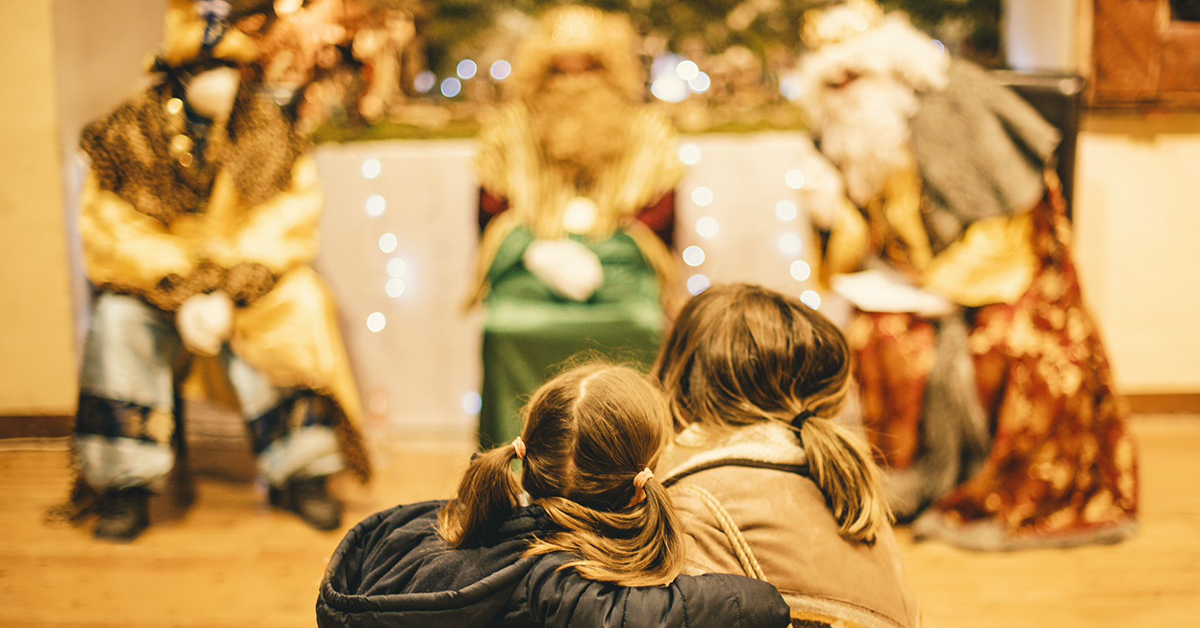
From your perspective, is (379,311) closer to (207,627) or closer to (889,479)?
(207,627)

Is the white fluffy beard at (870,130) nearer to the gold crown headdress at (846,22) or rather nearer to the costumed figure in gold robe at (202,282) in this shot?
the gold crown headdress at (846,22)

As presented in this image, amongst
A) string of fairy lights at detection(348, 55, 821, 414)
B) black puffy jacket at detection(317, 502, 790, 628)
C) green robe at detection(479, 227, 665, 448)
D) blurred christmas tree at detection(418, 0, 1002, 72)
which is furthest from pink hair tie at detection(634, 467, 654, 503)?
blurred christmas tree at detection(418, 0, 1002, 72)

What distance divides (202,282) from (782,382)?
1791mm

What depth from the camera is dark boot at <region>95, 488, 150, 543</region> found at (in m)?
2.38

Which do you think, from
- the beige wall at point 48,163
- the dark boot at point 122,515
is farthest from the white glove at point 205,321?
the beige wall at point 48,163

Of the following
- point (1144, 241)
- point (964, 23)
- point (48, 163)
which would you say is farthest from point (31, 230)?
point (1144, 241)

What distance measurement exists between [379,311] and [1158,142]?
110 inches

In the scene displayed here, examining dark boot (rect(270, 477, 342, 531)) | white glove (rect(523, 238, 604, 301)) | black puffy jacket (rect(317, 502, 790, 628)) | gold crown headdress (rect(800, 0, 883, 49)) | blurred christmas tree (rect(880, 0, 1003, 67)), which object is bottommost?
dark boot (rect(270, 477, 342, 531))

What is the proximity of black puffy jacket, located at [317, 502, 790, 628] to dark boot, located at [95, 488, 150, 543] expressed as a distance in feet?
5.15

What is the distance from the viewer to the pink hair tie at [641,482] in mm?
1060

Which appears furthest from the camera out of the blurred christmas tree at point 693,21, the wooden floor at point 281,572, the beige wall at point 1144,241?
the blurred christmas tree at point 693,21

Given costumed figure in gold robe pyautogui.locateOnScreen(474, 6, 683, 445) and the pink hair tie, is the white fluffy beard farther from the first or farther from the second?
the pink hair tie

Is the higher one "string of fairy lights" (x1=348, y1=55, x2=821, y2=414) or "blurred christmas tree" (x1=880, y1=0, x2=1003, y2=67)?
"blurred christmas tree" (x1=880, y1=0, x2=1003, y2=67)

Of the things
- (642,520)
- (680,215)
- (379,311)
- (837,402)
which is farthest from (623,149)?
(642,520)
